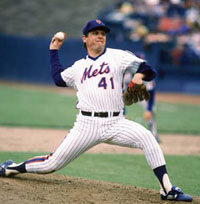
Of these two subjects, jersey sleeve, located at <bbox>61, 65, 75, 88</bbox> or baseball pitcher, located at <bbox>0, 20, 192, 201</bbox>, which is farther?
jersey sleeve, located at <bbox>61, 65, 75, 88</bbox>

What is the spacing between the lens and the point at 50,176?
18.2 feet

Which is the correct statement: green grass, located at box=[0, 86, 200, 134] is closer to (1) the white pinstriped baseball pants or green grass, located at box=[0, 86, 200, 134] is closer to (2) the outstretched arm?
(2) the outstretched arm

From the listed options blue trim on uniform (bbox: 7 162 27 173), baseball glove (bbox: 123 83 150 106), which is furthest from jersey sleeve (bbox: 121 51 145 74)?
blue trim on uniform (bbox: 7 162 27 173)

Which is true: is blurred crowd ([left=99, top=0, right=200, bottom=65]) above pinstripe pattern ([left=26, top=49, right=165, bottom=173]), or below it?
above

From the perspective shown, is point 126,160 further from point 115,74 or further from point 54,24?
point 54,24

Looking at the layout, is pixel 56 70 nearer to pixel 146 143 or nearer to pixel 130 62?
pixel 130 62

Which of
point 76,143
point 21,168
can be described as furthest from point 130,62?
point 21,168

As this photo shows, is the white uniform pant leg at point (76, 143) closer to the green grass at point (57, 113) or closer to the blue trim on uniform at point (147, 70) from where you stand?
the blue trim on uniform at point (147, 70)

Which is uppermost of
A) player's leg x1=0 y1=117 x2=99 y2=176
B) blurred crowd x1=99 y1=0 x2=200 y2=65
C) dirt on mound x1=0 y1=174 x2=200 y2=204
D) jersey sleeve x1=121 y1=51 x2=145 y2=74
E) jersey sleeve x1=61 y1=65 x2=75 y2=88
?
blurred crowd x1=99 y1=0 x2=200 y2=65

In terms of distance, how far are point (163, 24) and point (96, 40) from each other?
1575 cm

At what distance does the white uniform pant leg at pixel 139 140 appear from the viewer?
14.7ft

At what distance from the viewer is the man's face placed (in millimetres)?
4707

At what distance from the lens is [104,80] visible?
4.59 meters

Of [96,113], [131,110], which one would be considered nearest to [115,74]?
[96,113]
